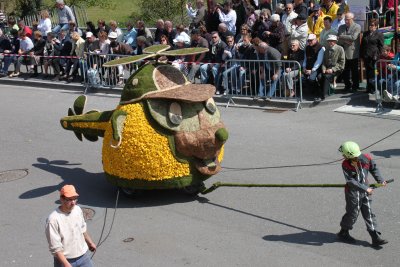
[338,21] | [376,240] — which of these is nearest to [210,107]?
[376,240]

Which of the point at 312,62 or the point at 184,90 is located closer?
the point at 184,90

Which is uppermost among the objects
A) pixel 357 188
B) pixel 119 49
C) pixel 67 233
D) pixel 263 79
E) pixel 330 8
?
pixel 330 8

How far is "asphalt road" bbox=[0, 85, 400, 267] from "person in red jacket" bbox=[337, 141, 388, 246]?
0.88ft

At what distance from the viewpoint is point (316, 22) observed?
1739 cm

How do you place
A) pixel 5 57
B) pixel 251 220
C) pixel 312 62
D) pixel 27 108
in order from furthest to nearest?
pixel 5 57 < pixel 27 108 < pixel 312 62 < pixel 251 220

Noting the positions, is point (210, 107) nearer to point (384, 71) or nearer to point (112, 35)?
point (384, 71)

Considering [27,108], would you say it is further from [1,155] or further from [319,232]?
[319,232]

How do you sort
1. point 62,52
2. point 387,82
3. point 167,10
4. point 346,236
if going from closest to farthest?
point 346,236 → point 387,82 → point 62,52 → point 167,10

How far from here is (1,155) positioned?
13.9 m

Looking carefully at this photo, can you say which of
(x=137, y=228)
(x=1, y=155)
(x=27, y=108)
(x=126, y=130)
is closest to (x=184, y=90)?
(x=126, y=130)

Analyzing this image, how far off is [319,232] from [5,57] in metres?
16.4

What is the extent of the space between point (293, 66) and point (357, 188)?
25.0 ft

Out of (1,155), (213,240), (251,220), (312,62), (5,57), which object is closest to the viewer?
(213,240)

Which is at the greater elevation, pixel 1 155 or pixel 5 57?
pixel 5 57
